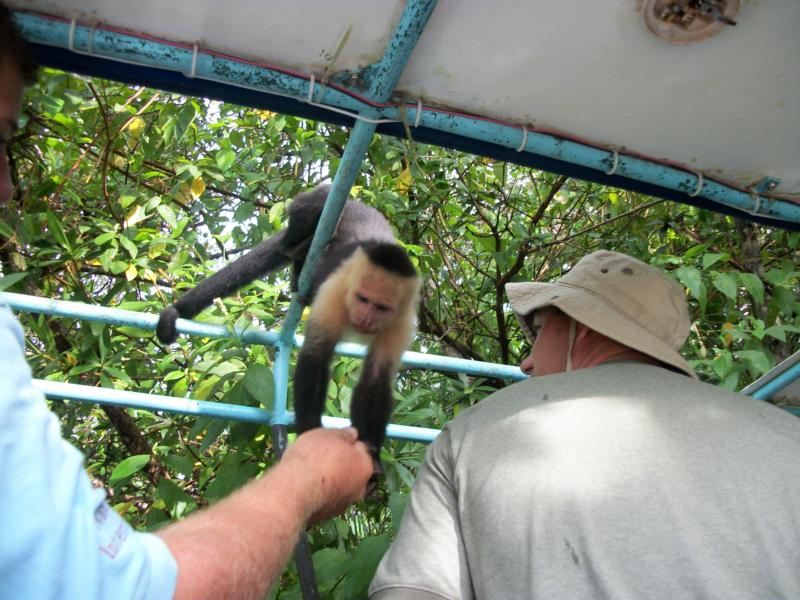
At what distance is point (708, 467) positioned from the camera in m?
1.08

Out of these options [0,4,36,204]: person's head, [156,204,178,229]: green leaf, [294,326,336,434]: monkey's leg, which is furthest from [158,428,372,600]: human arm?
[156,204,178,229]: green leaf

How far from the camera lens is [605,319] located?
4.56ft

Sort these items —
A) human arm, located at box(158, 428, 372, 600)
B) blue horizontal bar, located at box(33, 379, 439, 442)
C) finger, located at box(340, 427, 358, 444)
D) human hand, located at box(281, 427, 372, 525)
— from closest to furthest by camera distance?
human arm, located at box(158, 428, 372, 600)
human hand, located at box(281, 427, 372, 525)
finger, located at box(340, 427, 358, 444)
blue horizontal bar, located at box(33, 379, 439, 442)

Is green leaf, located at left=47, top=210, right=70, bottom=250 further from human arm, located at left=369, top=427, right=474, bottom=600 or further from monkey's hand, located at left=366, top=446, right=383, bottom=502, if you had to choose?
human arm, located at left=369, top=427, right=474, bottom=600

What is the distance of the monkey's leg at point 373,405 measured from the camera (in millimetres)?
2107

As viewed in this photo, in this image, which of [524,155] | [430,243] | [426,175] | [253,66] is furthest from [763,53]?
[430,243]

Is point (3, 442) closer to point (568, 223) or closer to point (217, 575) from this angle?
point (217, 575)

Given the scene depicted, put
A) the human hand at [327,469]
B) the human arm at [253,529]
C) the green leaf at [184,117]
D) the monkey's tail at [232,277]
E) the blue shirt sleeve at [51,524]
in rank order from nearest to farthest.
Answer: the blue shirt sleeve at [51,524] → the human arm at [253,529] → the human hand at [327,469] → the monkey's tail at [232,277] → the green leaf at [184,117]

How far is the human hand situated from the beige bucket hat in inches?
23.1

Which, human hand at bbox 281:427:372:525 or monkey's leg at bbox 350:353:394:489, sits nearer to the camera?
human hand at bbox 281:427:372:525

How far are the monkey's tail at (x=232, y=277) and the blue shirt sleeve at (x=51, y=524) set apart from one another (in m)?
1.64

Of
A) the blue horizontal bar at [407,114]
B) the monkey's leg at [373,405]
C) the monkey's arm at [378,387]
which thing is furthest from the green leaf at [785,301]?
the monkey's leg at [373,405]

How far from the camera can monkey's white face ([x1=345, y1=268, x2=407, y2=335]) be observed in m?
2.31

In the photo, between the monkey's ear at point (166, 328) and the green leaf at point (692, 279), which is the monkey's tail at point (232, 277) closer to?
the monkey's ear at point (166, 328)
